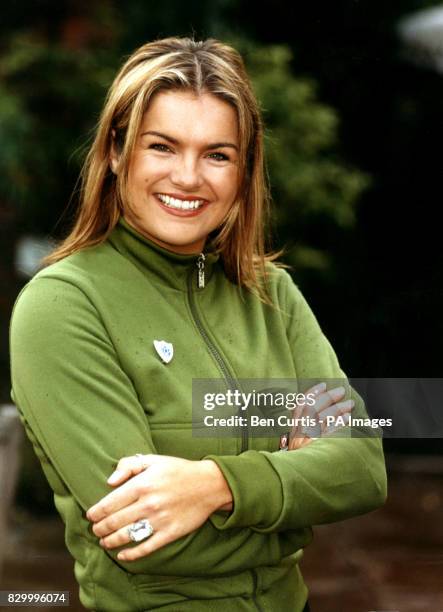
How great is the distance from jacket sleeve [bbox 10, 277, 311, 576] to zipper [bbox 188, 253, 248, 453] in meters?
0.16

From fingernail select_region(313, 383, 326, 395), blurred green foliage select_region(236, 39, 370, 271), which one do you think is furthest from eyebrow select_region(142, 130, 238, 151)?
blurred green foliage select_region(236, 39, 370, 271)

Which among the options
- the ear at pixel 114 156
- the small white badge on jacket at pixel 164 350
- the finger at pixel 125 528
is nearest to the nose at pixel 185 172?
the ear at pixel 114 156

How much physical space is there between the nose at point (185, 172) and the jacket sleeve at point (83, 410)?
25 cm

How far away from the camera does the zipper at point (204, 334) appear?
1572 mm

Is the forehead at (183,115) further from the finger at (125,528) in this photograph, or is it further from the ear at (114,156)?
the finger at (125,528)

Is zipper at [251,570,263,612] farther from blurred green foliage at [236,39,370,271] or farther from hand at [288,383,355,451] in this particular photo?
blurred green foliage at [236,39,370,271]

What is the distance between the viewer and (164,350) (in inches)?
60.4

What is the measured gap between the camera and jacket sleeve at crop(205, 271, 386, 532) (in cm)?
146

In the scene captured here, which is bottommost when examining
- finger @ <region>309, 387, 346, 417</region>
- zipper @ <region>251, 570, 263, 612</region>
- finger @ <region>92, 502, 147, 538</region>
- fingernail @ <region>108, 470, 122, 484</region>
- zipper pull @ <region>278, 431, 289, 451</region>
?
zipper @ <region>251, 570, 263, 612</region>

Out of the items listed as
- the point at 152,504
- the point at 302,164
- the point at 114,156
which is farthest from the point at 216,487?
the point at 302,164

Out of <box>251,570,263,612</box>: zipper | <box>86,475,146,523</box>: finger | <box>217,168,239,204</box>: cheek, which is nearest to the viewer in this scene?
<box>86,475,146,523</box>: finger

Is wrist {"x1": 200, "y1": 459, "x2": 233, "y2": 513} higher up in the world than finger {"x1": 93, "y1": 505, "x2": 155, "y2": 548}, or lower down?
higher up

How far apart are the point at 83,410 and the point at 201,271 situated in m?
0.36

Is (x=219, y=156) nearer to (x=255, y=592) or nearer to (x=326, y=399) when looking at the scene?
(x=326, y=399)
